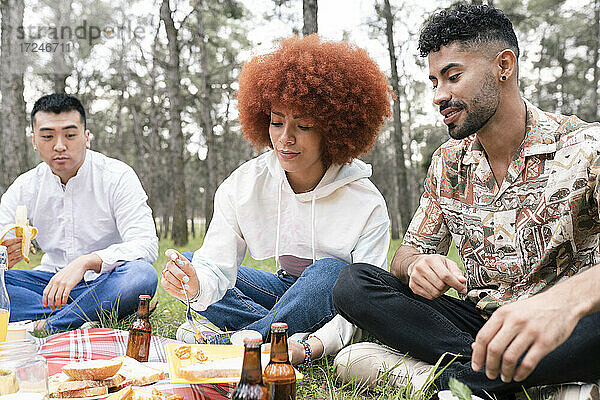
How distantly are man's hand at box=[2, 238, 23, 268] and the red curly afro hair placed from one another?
1685 millimetres

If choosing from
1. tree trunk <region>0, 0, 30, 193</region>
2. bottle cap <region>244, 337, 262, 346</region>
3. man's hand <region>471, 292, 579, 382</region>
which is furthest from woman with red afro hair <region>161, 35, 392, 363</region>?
tree trunk <region>0, 0, 30, 193</region>

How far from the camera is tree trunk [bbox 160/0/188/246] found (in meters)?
14.3

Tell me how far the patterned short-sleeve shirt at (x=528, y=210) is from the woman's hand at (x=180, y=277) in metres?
1.37

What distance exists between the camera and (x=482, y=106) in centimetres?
265

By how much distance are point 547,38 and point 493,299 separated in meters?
21.2

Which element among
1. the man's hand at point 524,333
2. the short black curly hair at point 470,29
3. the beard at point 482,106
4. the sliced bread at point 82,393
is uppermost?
the short black curly hair at point 470,29

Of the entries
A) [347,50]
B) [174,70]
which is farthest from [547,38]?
[347,50]

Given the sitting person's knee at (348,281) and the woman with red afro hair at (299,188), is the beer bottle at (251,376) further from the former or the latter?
A: the woman with red afro hair at (299,188)

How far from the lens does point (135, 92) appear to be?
82.0ft

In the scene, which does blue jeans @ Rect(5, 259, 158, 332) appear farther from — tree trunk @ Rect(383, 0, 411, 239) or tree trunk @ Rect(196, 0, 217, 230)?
tree trunk @ Rect(383, 0, 411, 239)

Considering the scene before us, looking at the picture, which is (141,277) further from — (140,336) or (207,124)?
(207,124)

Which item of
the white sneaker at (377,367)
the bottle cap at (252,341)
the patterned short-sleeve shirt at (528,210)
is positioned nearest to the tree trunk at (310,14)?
the patterned short-sleeve shirt at (528,210)

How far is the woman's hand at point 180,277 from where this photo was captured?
2900 mm

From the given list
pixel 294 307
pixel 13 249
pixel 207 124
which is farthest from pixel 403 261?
pixel 207 124
